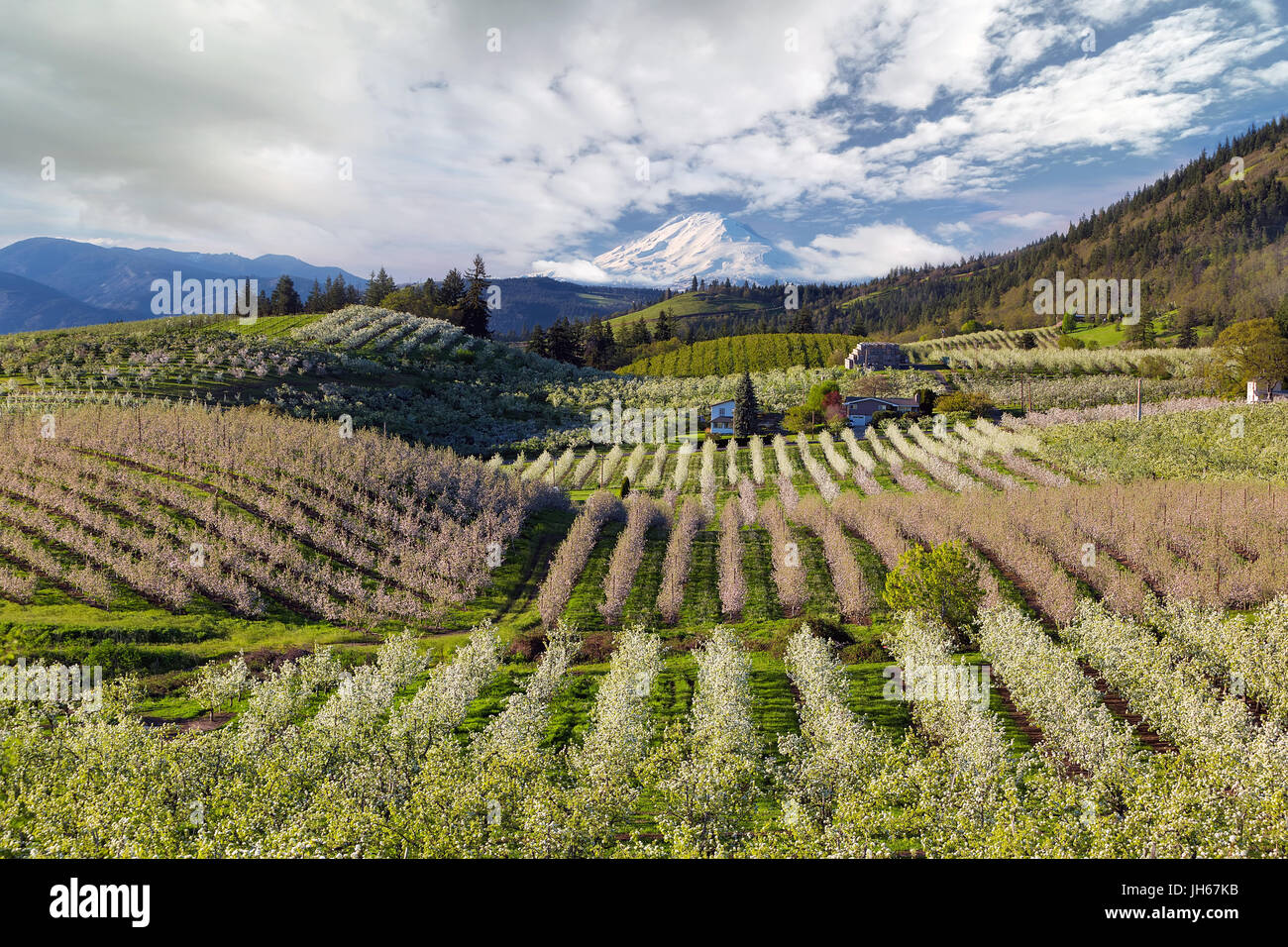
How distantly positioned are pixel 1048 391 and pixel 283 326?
590 ft

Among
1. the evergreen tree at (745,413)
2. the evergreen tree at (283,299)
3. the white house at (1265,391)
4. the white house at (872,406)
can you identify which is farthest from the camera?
the evergreen tree at (283,299)

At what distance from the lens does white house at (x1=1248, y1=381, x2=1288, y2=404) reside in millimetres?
110250

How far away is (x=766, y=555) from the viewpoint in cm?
6681

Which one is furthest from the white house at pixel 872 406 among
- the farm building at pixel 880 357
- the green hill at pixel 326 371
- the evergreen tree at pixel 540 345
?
the evergreen tree at pixel 540 345

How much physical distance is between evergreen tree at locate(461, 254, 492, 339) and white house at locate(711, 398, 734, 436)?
8268 cm

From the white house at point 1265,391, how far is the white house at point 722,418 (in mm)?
89627

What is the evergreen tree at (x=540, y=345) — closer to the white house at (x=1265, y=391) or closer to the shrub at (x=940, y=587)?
the shrub at (x=940, y=587)

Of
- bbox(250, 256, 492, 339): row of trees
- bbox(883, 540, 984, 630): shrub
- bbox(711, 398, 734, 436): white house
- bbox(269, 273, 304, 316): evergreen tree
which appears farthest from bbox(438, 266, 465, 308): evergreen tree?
bbox(883, 540, 984, 630): shrub

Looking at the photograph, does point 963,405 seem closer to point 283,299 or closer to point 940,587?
point 940,587

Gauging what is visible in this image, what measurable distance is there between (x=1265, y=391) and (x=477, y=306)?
588ft

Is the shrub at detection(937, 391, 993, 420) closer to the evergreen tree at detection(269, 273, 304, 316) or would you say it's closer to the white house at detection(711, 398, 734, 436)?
the white house at detection(711, 398, 734, 436)

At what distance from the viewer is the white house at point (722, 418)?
127m

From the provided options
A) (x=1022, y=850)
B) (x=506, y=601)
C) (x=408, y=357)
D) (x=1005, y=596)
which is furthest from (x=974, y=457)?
(x=408, y=357)
